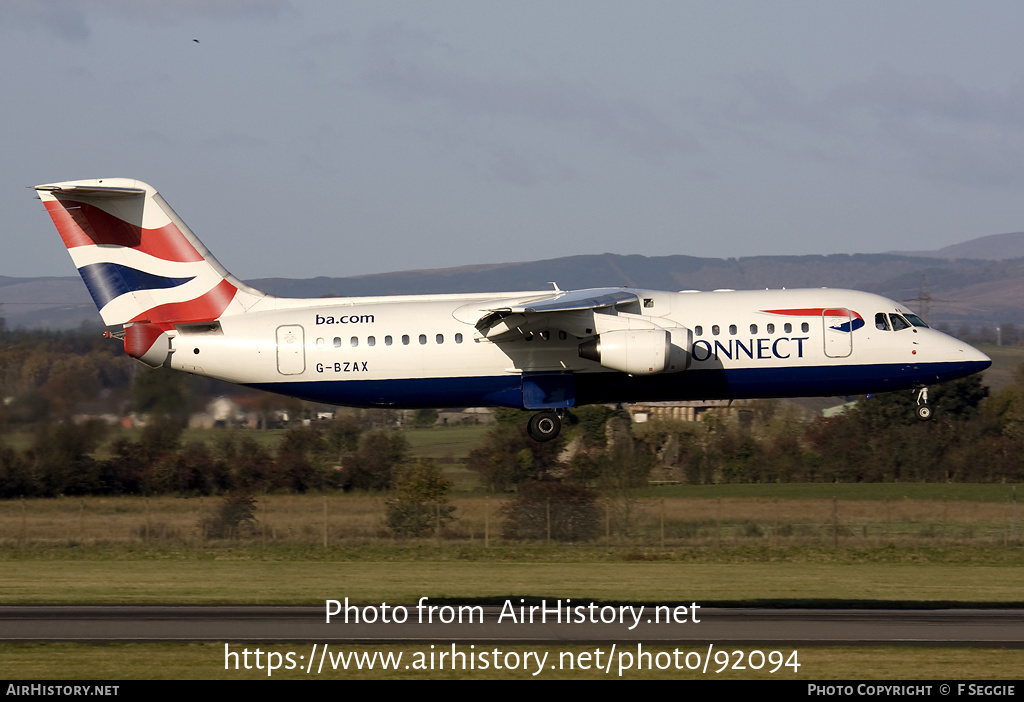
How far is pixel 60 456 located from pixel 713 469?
78.1 ft

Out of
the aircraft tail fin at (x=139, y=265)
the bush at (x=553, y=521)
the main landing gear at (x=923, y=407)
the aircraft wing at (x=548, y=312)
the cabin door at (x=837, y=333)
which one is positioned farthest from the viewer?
the bush at (x=553, y=521)

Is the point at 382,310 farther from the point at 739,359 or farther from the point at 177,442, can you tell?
the point at 177,442

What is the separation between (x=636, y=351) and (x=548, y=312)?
1928 millimetres

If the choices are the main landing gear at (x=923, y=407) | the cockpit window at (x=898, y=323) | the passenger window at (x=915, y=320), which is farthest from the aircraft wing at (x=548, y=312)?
the main landing gear at (x=923, y=407)

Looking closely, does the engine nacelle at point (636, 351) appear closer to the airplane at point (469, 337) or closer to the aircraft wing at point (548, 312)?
the airplane at point (469, 337)

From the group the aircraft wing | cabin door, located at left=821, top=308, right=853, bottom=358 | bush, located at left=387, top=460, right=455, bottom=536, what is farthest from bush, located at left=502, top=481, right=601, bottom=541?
cabin door, located at left=821, top=308, right=853, bottom=358

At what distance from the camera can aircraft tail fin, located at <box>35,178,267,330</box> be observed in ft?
87.5

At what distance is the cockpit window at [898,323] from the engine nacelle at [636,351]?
5183 millimetres

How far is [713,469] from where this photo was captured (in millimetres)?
46938

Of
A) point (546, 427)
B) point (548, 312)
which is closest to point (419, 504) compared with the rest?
point (546, 427)

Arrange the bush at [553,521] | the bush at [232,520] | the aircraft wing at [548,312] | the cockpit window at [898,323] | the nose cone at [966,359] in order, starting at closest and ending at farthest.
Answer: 1. the aircraft wing at [548,312]
2. the cockpit window at [898,323]
3. the nose cone at [966,359]
4. the bush at [553,521]
5. the bush at [232,520]

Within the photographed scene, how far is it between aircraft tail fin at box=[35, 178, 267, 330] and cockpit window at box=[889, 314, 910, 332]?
543 inches

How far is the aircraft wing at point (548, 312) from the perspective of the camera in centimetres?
2414

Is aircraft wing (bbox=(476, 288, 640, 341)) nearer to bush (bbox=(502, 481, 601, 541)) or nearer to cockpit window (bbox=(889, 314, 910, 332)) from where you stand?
cockpit window (bbox=(889, 314, 910, 332))
